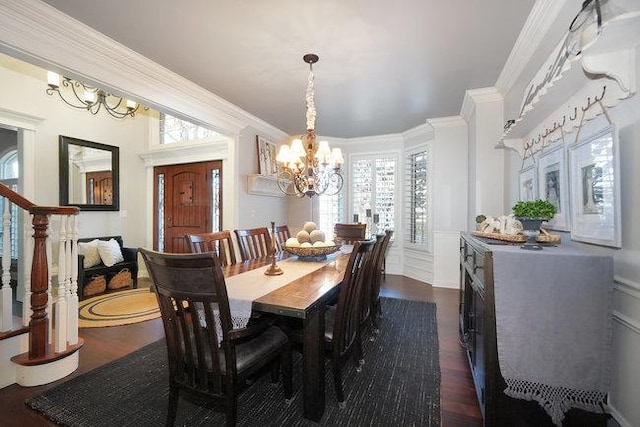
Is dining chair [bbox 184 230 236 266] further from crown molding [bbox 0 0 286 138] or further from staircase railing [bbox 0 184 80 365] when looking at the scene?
crown molding [bbox 0 0 286 138]

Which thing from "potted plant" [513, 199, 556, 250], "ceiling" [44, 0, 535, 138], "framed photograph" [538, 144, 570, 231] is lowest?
"potted plant" [513, 199, 556, 250]

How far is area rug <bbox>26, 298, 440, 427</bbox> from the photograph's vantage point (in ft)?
5.23

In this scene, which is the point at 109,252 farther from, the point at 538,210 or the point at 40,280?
the point at 538,210

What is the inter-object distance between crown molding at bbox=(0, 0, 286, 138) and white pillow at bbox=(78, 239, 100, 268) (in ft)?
8.33

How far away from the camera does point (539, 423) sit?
131 cm

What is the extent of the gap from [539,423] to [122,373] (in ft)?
8.42

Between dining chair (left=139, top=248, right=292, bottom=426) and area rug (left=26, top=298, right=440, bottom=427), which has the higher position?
dining chair (left=139, top=248, right=292, bottom=426)

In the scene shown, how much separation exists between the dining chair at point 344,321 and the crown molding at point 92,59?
254 centimetres

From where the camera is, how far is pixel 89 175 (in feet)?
14.3

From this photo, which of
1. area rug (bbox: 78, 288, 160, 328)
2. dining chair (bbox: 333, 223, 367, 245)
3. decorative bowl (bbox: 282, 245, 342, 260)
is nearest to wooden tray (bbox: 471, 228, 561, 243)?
decorative bowl (bbox: 282, 245, 342, 260)

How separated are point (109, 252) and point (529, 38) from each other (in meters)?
5.43

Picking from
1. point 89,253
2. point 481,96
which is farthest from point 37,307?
point 481,96

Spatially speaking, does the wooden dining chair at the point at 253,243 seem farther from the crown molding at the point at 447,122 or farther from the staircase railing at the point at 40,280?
the crown molding at the point at 447,122

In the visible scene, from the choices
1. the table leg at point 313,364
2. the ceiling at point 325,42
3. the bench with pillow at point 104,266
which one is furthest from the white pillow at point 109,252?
the table leg at point 313,364
